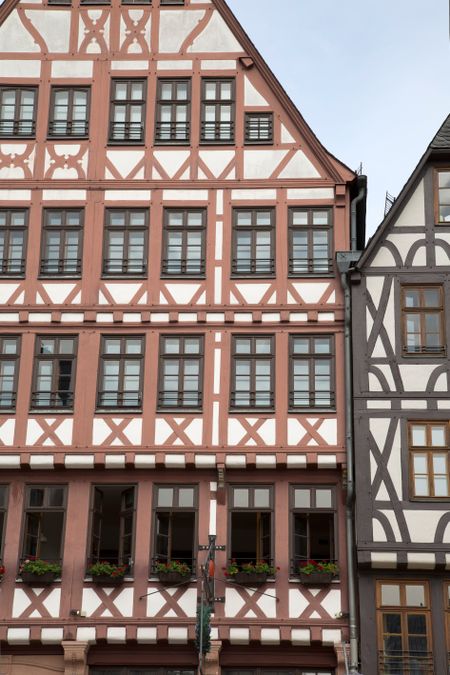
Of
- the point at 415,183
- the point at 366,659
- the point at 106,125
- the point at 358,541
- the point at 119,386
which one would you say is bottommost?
the point at 366,659

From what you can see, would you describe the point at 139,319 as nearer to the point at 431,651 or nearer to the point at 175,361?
the point at 175,361

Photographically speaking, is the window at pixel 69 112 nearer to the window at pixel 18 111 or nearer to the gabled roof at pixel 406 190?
the window at pixel 18 111

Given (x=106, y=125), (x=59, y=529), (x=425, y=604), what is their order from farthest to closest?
(x=106, y=125), (x=59, y=529), (x=425, y=604)

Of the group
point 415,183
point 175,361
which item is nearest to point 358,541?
point 175,361

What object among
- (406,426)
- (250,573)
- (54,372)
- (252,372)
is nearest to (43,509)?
(54,372)

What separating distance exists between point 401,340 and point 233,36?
7.74m

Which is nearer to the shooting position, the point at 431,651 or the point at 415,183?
the point at 431,651

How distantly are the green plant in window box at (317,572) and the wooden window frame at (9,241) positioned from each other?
818cm

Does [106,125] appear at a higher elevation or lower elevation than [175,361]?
higher

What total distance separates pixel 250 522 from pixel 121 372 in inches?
152

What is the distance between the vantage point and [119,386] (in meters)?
24.2

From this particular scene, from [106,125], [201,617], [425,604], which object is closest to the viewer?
[201,617]

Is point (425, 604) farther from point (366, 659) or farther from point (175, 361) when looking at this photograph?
point (175, 361)

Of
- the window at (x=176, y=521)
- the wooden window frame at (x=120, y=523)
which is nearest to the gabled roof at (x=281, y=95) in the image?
the window at (x=176, y=521)
